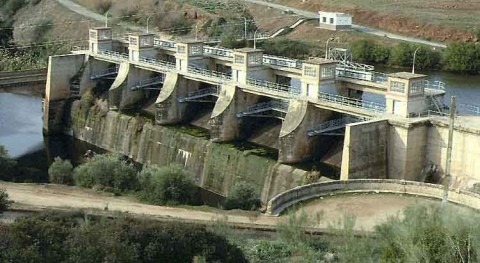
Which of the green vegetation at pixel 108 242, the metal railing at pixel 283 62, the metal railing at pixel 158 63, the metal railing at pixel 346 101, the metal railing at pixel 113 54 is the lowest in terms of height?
the green vegetation at pixel 108 242

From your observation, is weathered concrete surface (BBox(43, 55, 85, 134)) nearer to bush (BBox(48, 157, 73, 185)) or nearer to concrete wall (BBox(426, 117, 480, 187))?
bush (BBox(48, 157, 73, 185))

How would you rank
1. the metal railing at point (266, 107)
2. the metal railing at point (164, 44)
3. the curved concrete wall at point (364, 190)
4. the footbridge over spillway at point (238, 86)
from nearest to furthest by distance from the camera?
the curved concrete wall at point (364, 190) → the footbridge over spillway at point (238, 86) → the metal railing at point (266, 107) → the metal railing at point (164, 44)

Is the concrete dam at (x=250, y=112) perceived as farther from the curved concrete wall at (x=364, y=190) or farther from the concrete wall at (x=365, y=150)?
the curved concrete wall at (x=364, y=190)

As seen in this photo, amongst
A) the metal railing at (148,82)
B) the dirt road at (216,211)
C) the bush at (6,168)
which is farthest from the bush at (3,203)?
the metal railing at (148,82)

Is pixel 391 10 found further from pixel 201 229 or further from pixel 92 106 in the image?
pixel 201 229

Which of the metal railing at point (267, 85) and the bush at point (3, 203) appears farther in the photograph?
the metal railing at point (267, 85)

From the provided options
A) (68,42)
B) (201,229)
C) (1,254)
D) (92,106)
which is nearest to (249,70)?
(92,106)

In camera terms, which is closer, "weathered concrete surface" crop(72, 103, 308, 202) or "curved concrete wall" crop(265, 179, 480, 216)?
"curved concrete wall" crop(265, 179, 480, 216)

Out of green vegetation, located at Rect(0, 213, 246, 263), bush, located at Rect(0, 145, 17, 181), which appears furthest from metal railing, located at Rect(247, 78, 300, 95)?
green vegetation, located at Rect(0, 213, 246, 263)
